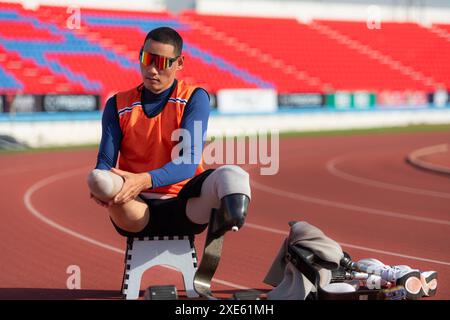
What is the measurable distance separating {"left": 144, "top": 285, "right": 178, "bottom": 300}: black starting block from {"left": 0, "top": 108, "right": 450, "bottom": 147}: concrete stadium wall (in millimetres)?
19707

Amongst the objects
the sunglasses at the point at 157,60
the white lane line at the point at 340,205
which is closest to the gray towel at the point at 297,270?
the sunglasses at the point at 157,60

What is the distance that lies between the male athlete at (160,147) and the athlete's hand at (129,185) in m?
0.03

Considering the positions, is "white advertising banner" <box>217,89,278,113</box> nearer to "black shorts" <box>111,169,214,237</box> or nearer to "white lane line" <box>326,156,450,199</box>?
"white lane line" <box>326,156,450,199</box>

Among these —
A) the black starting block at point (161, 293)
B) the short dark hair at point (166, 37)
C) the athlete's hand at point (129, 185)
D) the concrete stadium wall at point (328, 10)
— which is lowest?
the black starting block at point (161, 293)

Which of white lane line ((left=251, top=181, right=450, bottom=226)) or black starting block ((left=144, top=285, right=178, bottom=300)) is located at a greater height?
black starting block ((left=144, top=285, right=178, bottom=300))

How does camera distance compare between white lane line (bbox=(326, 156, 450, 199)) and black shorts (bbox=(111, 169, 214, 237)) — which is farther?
white lane line (bbox=(326, 156, 450, 199))

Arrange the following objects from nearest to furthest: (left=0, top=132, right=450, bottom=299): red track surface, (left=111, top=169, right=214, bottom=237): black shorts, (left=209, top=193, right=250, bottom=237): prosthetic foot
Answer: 1. (left=209, top=193, right=250, bottom=237): prosthetic foot
2. (left=111, top=169, right=214, bottom=237): black shorts
3. (left=0, top=132, right=450, bottom=299): red track surface

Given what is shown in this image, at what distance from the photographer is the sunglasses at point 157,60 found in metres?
5.46

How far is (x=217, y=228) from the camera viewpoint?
4930 mm

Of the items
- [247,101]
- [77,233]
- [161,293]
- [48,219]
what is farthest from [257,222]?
[247,101]

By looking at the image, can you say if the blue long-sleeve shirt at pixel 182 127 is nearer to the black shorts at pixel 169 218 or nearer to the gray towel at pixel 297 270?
the black shorts at pixel 169 218

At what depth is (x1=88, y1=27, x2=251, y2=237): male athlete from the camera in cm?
530

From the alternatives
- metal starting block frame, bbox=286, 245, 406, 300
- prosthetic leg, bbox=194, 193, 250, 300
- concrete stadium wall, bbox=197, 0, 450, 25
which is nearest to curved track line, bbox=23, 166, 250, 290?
metal starting block frame, bbox=286, 245, 406, 300
